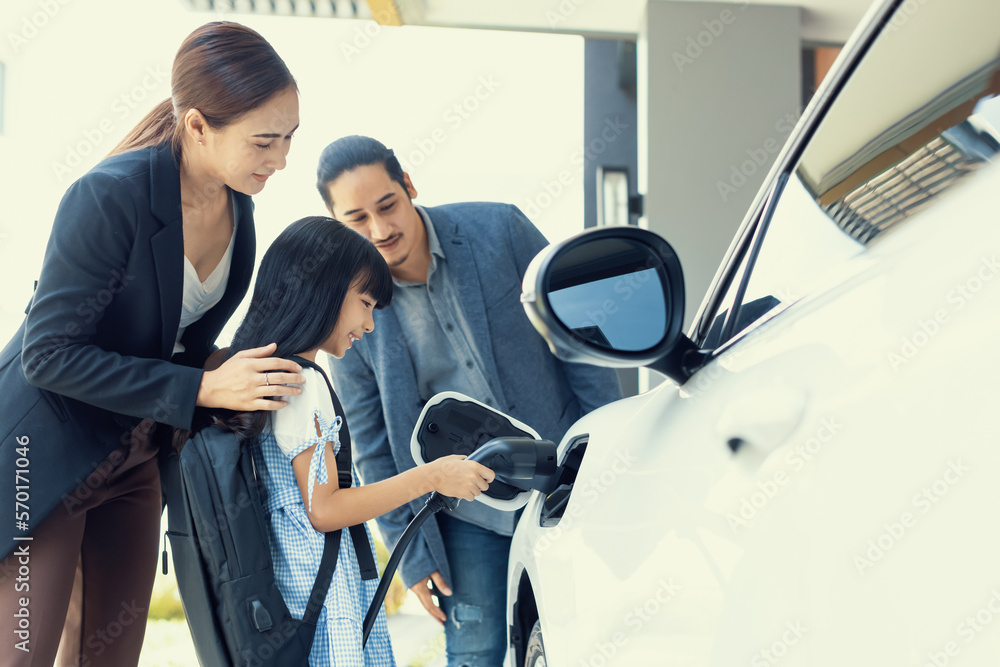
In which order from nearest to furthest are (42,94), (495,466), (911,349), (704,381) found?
(911,349) < (704,381) < (495,466) < (42,94)

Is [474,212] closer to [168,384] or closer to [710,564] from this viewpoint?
[168,384]

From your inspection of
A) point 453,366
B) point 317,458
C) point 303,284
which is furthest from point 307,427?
point 453,366

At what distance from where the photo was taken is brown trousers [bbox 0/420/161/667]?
1.22 m

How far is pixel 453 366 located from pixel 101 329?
0.75 meters

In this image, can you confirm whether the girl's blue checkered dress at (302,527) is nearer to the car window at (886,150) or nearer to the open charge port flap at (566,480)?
the open charge port flap at (566,480)

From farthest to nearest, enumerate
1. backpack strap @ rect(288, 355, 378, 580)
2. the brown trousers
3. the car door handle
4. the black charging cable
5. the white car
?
backpack strap @ rect(288, 355, 378, 580), the brown trousers, the black charging cable, the car door handle, the white car

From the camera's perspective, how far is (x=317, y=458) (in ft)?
4.14

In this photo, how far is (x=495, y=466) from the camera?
1124mm

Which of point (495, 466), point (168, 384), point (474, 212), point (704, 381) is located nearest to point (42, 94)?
point (474, 212)

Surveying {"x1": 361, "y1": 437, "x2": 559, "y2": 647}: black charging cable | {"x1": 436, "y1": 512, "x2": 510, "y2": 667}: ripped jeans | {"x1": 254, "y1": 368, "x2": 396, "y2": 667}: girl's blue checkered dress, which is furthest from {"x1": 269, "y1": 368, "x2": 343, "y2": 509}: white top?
{"x1": 436, "y1": 512, "x2": 510, "y2": 667}: ripped jeans

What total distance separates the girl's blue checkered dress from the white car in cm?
45

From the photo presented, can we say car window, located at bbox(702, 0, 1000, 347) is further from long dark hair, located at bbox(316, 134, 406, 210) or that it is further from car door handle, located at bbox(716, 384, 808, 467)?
long dark hair, located at bbox(316, 134, 406, 210)

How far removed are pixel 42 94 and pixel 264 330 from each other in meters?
4.50

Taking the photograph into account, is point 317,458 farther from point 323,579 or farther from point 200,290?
point 200,290
